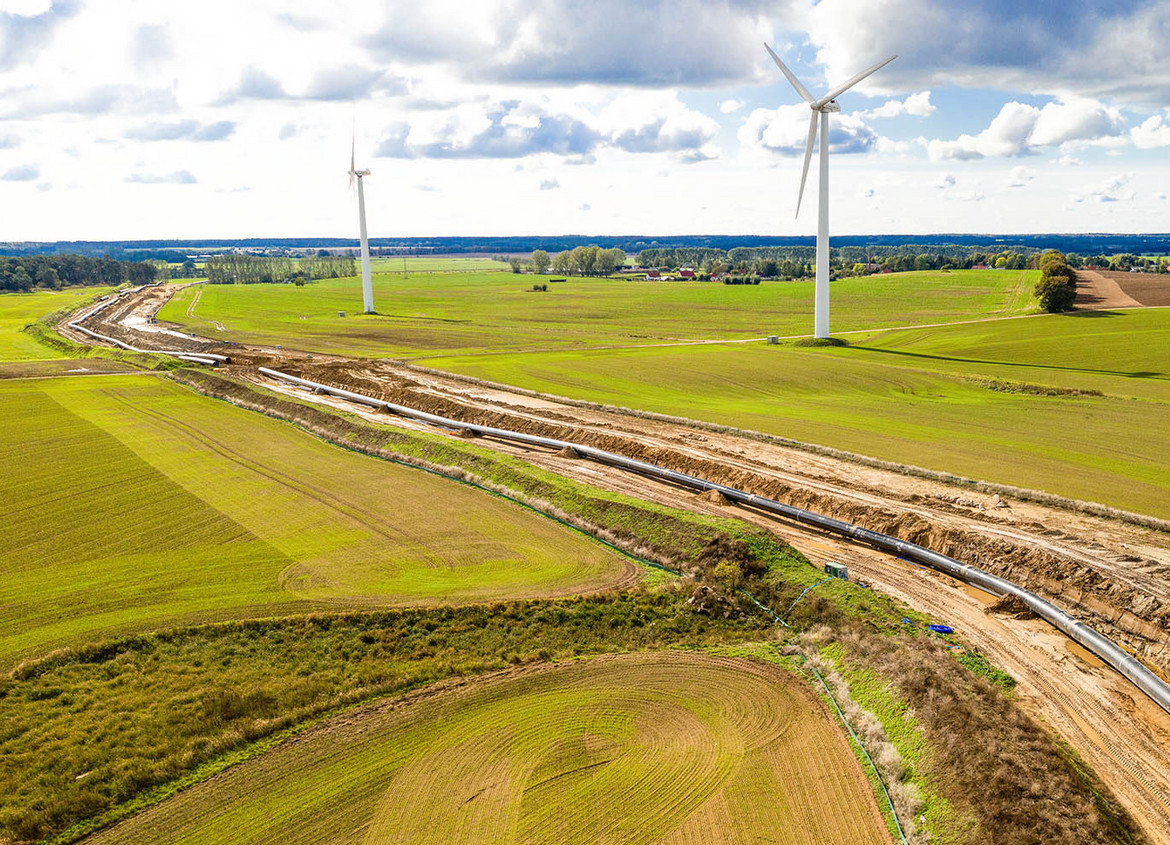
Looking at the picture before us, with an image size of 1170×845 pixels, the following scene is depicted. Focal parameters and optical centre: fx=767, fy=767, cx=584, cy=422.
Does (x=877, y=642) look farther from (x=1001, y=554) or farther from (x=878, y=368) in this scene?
(x=878, y=368)

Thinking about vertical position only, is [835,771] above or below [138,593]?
below

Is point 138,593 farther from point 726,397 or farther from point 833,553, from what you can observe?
point 726,397

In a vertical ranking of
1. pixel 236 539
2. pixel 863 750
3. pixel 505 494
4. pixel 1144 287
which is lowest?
pixel 863 750

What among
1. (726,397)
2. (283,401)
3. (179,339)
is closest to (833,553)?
→ (726,397)

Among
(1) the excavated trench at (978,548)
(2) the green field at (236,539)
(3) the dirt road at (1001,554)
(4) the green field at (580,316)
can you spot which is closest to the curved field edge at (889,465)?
(3) the dirt road at (1001,554)

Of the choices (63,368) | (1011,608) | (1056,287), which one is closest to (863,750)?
(1011,608)

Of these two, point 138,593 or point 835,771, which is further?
point 138,593
